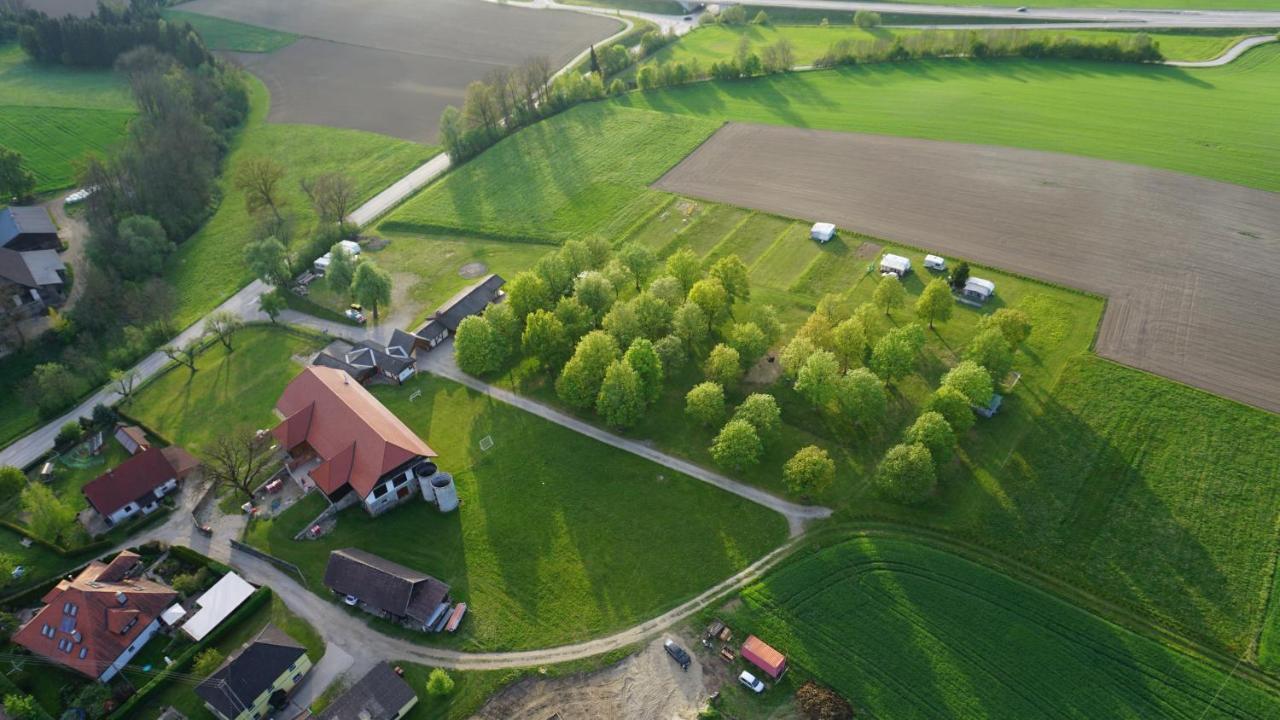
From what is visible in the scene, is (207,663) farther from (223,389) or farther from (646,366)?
(646,366)

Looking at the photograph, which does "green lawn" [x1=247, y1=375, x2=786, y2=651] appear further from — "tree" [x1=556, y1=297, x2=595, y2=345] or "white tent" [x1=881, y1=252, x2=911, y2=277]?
"white tent" [x1=881, y1=252, x2=911, y2=277]

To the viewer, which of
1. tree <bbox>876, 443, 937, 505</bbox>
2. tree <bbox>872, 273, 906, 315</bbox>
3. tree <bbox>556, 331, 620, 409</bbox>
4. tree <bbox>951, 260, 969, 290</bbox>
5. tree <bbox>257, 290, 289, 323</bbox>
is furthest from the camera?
tree <bbox>257, 290, 289, 323</bbox>

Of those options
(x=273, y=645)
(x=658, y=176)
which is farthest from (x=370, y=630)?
(x=658, y=176)

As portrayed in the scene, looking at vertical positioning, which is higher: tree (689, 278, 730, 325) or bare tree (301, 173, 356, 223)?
bare tree (301, 173, 356, 223)

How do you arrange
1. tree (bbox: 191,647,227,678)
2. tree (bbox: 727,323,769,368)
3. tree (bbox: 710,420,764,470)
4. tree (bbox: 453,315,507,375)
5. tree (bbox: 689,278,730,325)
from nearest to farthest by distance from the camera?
tree (bbox: 191,647,227,678), tree (bbox: 710,420,764,470), tree (bbox: 727,323,769,368), tree (bbox: 453,315,507,375), tree (bbox: 689,278,730,325)

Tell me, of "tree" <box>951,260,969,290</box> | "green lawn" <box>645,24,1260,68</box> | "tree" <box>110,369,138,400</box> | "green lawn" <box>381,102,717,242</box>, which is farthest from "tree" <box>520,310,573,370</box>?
"green lawn" <box>645,24,1260,68</box>

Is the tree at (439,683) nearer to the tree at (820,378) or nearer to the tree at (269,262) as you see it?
the tree at (820,378)

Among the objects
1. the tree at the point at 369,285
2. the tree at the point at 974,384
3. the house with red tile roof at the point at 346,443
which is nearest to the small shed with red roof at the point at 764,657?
the tree at the point at 974,384
